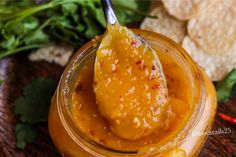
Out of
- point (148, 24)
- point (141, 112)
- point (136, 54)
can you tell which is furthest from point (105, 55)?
point (148, 24)

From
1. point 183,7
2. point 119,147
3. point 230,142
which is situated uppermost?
point 183,7

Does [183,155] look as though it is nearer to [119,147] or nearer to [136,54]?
[119,147]

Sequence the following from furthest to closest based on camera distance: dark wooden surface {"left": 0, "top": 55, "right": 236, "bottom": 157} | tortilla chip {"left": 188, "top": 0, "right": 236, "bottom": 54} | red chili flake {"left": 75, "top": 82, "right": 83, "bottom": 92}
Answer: tortilla chip {"left": 188, "top": 0, "right": 236, "bottom": 54} < dark wooden surface {"left": 0, "top": 55, "right": 236, "bottom": 157} < red chili flake {"left": 75, "top": 82, "right": 83, "bottom": 92}

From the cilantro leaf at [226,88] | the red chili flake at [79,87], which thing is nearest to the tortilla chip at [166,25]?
the cilantro leaf at [226,88]

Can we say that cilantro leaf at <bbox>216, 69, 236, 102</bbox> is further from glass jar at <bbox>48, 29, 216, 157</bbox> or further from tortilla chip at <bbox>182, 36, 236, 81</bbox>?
glass jar at <bbox>48, 29, 216, 157</bbox>

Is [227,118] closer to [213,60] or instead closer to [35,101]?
[213,60]

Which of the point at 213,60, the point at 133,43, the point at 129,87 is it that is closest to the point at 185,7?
the point at 213,60

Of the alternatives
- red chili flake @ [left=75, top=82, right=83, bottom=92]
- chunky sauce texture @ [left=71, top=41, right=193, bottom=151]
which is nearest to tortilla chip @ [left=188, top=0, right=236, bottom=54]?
chunky sauce texture @ [left=71, top=41, right=193, bottom=151]
